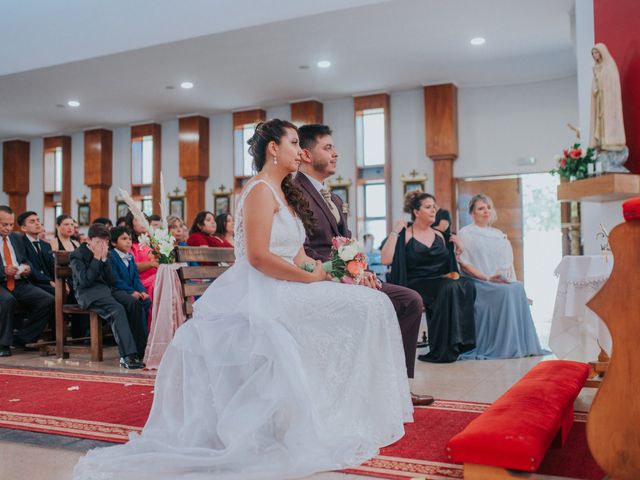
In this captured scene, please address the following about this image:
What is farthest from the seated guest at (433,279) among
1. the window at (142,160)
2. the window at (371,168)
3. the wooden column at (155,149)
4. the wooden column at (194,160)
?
the window at (142,160)

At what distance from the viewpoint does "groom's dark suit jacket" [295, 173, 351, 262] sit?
11.9 ft

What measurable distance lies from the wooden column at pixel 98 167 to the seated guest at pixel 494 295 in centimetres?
1086

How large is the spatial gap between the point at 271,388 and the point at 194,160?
11848 millimetres

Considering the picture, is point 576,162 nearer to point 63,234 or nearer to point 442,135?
point 63,234

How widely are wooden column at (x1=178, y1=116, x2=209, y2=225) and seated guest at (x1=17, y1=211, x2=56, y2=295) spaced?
22.1 feet

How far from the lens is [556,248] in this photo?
12.1m

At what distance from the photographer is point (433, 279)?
589 centimetres

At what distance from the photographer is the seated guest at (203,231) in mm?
7090

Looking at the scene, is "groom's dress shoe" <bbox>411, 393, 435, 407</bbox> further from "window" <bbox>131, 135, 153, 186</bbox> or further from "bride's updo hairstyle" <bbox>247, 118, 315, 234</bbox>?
"window" <bbox>131, 135, 153, 186</bbox>

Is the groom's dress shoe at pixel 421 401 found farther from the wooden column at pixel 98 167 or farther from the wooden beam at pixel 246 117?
the wooden column at pixel 98 167

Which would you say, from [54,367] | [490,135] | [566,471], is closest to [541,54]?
[490,135]

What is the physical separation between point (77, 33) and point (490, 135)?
726 centimetres

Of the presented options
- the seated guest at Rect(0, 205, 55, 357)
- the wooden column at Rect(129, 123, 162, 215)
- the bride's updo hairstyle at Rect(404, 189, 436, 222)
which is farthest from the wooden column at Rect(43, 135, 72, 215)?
the bride's updo hairstyle at Rect(404, 189, 436, 222)

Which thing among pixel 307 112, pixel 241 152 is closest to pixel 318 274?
pixel 307 112
